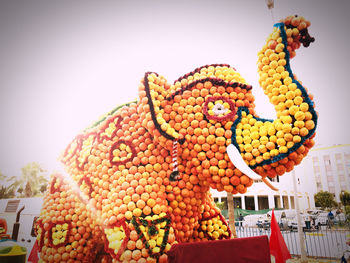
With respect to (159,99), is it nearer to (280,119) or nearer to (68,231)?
(280,119)

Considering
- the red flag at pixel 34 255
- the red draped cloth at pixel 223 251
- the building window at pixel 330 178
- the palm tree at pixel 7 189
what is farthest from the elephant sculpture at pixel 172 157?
the building window at pixel 330 178

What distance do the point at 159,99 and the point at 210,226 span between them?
155cm

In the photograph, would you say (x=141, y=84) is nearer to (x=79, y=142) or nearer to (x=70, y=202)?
(x=79, y=142)

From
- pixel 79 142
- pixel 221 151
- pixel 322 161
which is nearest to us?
pixel 221 151

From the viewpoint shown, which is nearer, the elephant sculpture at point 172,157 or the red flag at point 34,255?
the elephant sculpture at point 172,157

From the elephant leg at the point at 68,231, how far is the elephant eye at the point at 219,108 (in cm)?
152

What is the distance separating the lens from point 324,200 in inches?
584

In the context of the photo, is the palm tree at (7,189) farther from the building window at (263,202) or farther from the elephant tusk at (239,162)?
the building window at (263,202)

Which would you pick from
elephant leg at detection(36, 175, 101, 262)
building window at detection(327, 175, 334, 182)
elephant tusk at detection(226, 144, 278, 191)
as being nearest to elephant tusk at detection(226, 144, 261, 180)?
elephant tusk at detection(226, 144, 278, 191)

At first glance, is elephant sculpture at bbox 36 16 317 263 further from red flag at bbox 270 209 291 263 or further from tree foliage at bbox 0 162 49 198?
red flag at bbox 270 209 291 263

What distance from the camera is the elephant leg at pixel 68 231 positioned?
2453mm

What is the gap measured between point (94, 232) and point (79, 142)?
1006 mm

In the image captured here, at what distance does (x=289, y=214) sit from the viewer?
16.5 meters

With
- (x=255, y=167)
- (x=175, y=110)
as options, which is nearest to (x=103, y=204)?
(x=175, y=110)
